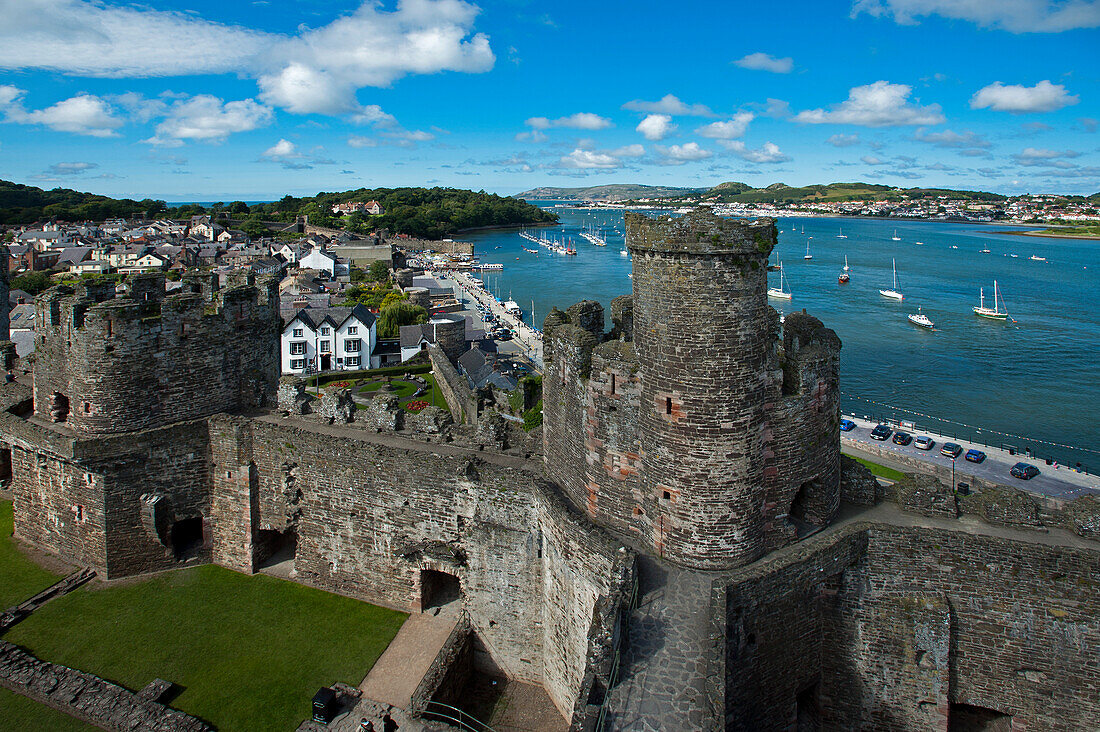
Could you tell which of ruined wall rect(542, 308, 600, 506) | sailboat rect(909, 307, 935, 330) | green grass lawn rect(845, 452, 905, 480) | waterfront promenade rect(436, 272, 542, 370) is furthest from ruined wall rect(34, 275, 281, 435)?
sailboat rect(909, 307, 935, 330)

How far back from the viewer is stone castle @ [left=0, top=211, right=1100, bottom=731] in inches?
365

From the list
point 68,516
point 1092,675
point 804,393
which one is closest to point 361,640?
point 68,516

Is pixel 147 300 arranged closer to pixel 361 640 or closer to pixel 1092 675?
pixel 361 640

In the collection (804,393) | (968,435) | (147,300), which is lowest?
(968,435)

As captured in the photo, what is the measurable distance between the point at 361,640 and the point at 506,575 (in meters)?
3.32

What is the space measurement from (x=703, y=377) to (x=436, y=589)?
27.9ft

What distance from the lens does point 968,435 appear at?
3875 centimetres

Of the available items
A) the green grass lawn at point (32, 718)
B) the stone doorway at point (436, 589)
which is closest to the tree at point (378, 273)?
the stone doorway at point (436, 589)

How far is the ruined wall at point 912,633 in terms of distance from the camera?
31.7 ft

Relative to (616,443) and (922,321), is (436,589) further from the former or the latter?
(922,321)

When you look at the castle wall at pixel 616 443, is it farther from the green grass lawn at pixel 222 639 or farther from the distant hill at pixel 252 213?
the distant hill at pixel 252 213

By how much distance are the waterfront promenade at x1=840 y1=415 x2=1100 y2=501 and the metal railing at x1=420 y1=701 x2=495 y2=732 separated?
23227mm

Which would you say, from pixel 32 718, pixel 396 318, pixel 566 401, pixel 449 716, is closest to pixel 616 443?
pixel 566 401

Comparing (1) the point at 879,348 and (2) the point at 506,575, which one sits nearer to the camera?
(2) the point at 506,575
